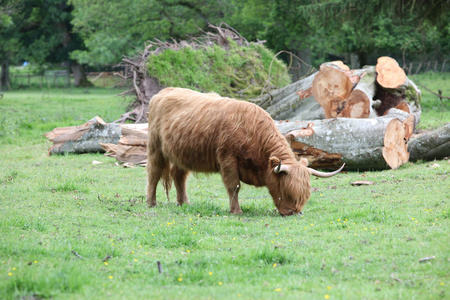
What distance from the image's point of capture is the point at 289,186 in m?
7.55

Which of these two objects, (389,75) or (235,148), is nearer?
(235,148)

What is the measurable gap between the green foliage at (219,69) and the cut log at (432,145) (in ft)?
20.3

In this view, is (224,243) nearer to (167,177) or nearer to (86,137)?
(167,177)

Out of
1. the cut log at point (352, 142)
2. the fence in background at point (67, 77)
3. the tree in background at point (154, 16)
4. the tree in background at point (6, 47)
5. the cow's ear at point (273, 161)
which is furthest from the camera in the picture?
the fence in background at point (67, 77)

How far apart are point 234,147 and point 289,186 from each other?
1012 millimetres

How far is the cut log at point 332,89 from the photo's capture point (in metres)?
14.5

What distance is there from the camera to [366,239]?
6066 mm

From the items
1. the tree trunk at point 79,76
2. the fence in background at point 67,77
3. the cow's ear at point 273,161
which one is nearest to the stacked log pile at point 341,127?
the cow's ear at point 273,161

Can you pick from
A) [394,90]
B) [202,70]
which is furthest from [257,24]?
[394,90]

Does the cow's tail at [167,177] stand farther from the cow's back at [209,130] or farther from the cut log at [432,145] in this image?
the cut log at [432,145]

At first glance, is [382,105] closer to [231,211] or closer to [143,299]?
[231,211]

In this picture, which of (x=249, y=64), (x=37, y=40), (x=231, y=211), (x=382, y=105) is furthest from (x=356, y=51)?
(x=231, y=211)

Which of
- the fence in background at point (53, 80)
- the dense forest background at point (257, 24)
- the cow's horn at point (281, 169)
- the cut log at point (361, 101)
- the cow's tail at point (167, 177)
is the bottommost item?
the fence in background at point (53, 80)

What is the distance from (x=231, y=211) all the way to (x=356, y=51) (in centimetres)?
3375
